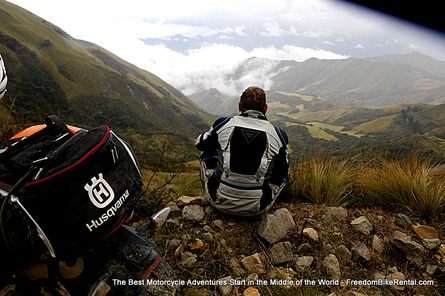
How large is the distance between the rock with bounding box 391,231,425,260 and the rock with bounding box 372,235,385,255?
0.11 meters

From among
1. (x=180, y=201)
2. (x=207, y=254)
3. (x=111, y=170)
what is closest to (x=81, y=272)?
(x=111, y=170)

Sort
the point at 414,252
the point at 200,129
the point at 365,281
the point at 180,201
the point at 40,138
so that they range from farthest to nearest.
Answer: the point at 200,129 < the point at 180,201 < the point at 414,252 < the point at 365,281 < the point at 40,138

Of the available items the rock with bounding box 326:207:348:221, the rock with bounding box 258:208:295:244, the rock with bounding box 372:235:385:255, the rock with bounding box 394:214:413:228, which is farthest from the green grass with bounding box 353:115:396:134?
the rock with bounding box 258:208:295:244

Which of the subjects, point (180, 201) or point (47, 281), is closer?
point (47, 281)

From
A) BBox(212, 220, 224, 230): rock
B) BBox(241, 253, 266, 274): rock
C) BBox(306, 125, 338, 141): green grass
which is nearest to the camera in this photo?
BBox(241, 253, 266, 274): rock

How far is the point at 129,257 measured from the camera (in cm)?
208

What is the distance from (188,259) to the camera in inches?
125

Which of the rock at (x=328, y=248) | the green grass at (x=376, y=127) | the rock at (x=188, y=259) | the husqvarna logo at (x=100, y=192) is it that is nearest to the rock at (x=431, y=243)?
the rock at (x=328, y=248)

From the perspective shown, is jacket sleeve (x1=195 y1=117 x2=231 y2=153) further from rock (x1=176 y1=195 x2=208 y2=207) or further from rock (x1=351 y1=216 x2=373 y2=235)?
rock (x1=351 y1=216 x2=373 y2=235)

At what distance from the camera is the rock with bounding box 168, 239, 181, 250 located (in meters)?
3.36

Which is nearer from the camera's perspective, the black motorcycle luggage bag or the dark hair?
the black motorcycle luggage bag

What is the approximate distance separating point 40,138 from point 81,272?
85cm

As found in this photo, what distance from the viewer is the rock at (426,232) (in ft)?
12.3

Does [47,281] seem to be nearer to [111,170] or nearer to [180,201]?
[111,170]
